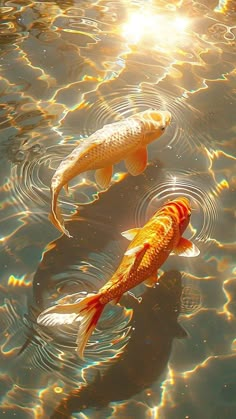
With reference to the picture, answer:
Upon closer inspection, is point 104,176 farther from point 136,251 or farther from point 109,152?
point 136,251

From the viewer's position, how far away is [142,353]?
3.92m

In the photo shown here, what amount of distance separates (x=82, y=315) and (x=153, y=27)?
4.68m

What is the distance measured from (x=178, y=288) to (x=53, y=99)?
8.21 feet

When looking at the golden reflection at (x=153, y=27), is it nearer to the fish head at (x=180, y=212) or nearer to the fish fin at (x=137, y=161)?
the fish fin at (x=137, y=161)

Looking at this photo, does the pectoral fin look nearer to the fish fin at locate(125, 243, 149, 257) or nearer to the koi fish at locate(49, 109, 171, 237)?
the fish fin at locate(125, 243, 149, 257)

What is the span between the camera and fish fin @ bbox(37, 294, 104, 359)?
331cm

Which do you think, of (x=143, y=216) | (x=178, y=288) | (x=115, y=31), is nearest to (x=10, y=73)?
(x=115, y=31)

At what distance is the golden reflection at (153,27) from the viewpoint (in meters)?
6.80

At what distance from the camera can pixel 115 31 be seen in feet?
22.6

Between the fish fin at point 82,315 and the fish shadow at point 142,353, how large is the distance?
1.72ft

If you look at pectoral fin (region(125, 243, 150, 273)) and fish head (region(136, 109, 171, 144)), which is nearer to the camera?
pectoral fin (region(125, 243, 150, 273))

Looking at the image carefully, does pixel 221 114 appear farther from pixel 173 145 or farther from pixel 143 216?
pixel 143 216

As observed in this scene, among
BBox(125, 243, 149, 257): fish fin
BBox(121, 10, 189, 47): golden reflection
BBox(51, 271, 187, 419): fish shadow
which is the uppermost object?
BBox(125, 243, 149, 257): fish fin

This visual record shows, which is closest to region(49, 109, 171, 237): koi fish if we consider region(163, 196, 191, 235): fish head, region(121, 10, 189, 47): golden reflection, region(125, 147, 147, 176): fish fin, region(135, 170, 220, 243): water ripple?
region(125, 147, 147, 176): fish fin
